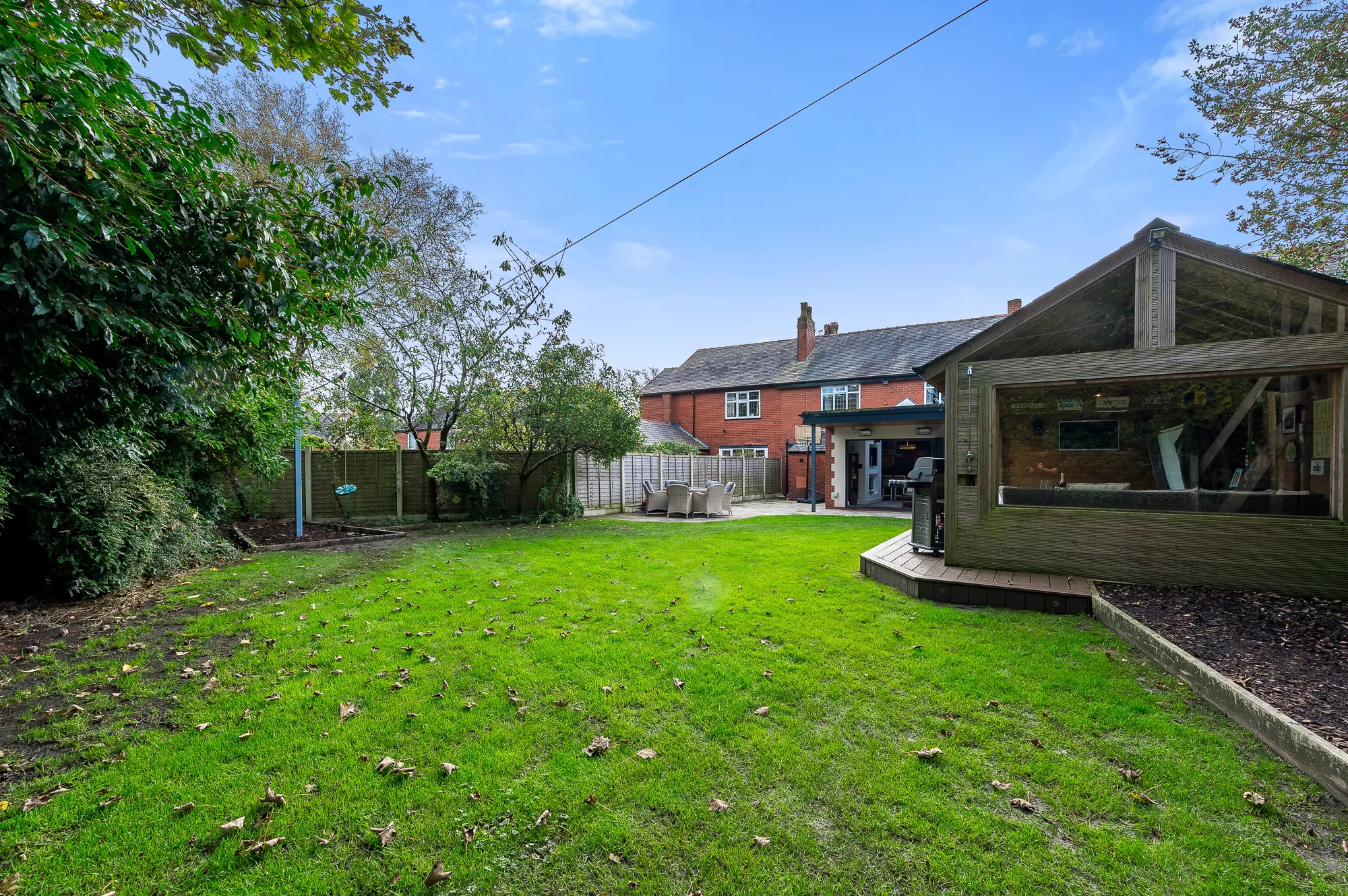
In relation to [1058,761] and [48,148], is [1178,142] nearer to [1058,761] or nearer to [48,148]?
[1058,761]

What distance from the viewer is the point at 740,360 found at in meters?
26.4

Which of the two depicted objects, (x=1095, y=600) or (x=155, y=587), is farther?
(x=155, y=587)

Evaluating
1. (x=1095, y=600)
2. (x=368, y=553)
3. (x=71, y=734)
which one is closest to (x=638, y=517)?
(x=368, y=553)

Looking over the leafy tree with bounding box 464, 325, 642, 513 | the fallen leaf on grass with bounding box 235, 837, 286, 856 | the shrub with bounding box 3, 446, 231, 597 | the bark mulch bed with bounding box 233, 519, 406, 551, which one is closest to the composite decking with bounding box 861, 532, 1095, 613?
the fallen leaf on grass with bounding box 235, 837, 286, 856

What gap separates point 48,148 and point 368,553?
6.65 m

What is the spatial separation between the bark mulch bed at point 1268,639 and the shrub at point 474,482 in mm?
11181

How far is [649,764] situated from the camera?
8.48 feet

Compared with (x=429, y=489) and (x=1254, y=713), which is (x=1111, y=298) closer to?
(x=1254, y=713)

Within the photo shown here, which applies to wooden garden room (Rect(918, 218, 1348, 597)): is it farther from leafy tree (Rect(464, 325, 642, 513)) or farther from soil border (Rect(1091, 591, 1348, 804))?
leafy tree (Rect(464, 325, 642, 513))

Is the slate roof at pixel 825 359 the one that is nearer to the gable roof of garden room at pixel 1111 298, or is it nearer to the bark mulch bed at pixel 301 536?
the gable roof of garden room at pixel 1111 298

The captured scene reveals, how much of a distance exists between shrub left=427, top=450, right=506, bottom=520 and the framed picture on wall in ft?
40.7

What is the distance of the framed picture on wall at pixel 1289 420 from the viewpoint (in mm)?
5215

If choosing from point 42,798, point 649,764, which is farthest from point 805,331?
point 42,798

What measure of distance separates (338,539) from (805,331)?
19938mm
